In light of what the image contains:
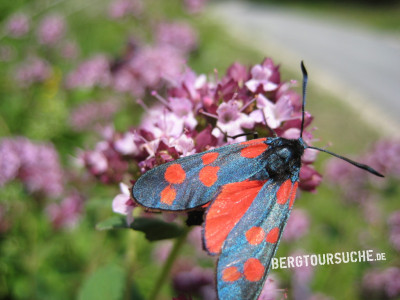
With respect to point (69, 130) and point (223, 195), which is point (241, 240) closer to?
point (223, 195)

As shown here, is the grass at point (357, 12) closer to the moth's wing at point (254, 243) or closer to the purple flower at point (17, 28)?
the purple flower at point (17, 28)

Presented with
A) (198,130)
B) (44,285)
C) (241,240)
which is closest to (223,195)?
(241,240)

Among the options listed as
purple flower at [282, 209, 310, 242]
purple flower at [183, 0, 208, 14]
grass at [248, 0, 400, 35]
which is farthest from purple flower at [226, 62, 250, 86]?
grass at [248, 0, 400, 35]

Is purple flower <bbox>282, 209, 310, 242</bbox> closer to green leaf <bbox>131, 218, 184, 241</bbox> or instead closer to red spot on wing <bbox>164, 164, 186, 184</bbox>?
green leaf <bbox>131, 218, 184, 241</bbox>

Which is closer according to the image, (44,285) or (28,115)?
(44,285)

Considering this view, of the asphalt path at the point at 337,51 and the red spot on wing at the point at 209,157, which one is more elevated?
the red spot on wing at the point at 209,157

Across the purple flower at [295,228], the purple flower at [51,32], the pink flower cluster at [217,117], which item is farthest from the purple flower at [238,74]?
the purple flower at [51,32]

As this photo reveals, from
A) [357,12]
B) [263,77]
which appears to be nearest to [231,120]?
[263,77]
